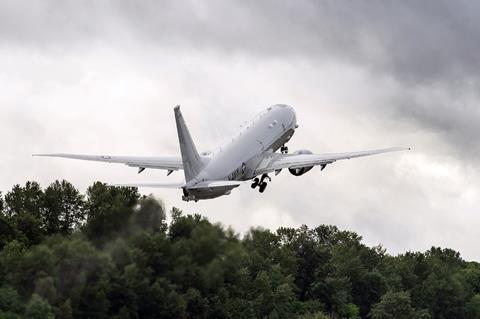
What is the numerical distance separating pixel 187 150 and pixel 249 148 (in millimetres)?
14541

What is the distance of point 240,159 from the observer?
13575 cm

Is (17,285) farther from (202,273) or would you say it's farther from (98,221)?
(202,273)

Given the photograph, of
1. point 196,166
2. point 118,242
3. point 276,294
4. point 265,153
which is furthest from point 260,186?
point 276,294

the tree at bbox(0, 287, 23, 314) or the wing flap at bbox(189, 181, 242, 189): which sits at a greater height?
the wing flap at bbox(189, 181, 242, 189)

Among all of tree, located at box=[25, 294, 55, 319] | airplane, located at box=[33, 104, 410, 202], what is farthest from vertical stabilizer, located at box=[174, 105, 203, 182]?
tree, located at box=[25, 294, 55, 319]

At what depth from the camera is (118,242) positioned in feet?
394

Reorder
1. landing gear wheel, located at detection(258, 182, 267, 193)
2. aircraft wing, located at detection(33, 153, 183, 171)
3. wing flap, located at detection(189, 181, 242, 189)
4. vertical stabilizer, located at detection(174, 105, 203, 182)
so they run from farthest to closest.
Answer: landing gear wheel, located at detection(258, 182, 267, 193), aircraft wing, located at detection(33, 153, 183, 171), vertical stabilizer, located at detection(174, 105, 203, 182), wing flap, located at detection(189, 181, 242, 189)

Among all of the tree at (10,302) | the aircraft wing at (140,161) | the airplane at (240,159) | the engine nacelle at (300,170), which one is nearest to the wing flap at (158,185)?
the airplane at (240,159)

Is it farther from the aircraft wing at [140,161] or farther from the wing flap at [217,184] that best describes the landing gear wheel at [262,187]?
the wing flap at [217,184]

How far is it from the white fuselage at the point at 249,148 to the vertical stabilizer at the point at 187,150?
72cm

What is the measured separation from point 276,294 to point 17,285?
274 ft

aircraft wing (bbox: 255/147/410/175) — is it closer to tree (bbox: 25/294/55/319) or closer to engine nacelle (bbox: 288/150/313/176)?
engine nacelle (bbox: 288/150/313/176)

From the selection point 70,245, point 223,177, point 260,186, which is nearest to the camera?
point 70,245

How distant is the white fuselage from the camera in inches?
5084
